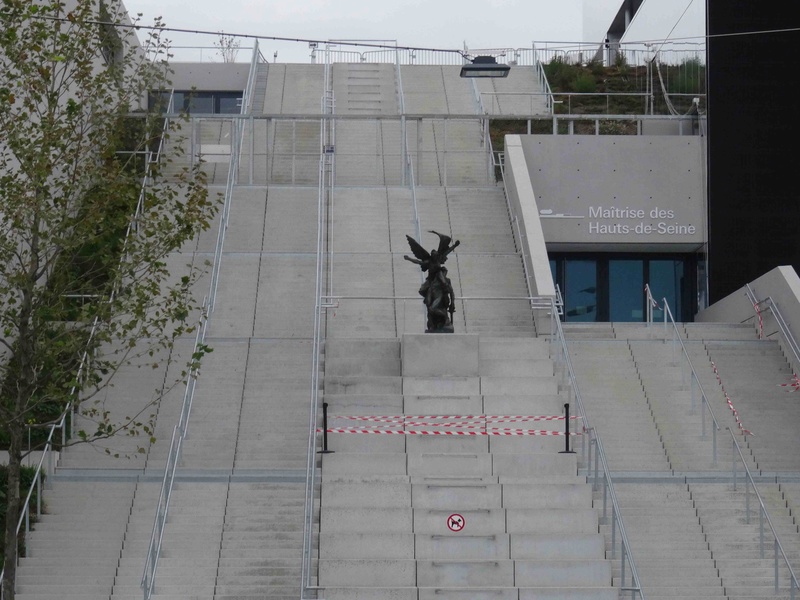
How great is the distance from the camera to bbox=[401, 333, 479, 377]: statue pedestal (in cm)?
2366

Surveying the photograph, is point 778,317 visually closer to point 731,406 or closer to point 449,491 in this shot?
point 731,406

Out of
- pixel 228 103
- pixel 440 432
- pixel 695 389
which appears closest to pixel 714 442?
pixel 695 389

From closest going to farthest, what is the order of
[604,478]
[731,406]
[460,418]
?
1. [604,478]
2. [460,418]
3. [731,406]

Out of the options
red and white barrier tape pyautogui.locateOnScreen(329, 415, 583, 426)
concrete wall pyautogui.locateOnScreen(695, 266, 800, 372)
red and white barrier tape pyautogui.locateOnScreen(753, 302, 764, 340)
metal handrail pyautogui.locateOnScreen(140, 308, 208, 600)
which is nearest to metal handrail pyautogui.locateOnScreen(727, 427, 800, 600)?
red and white barrier tape pyautogui.locateOnScreen(329, 415, 583, 426)

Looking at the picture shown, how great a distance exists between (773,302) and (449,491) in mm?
10626

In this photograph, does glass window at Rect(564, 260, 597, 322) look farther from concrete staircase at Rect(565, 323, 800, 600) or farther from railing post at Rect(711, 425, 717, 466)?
railing post at Rect(711, 425, 717, 466)

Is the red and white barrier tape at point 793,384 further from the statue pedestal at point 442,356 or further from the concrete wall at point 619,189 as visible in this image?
the concrete wall at point 619,189

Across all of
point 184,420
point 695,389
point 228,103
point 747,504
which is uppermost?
point 228,103

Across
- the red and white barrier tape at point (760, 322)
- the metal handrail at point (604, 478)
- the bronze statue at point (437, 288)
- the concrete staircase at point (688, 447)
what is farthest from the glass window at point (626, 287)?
the bronze statue at point (437, 288)

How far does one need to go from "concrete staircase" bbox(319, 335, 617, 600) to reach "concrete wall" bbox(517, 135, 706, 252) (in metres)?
11.0

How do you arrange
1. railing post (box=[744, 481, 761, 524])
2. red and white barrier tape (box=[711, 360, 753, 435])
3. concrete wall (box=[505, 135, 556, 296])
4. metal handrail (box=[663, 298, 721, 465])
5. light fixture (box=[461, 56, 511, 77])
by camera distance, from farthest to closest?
concrete wall (box=[505, 135, 556, 296])
light fixture (box=[461, 56, 511, 77])
red and white barrier tape (box=[711, 360, 753, 435])
metal handrail (box=[663, 298, 721, 465])
railing post (box=[744, 481, 761, 524])

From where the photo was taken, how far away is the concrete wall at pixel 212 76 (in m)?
45.3

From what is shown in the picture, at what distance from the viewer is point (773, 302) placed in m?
28.1

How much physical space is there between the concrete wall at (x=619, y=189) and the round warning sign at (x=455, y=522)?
51.4 ft
